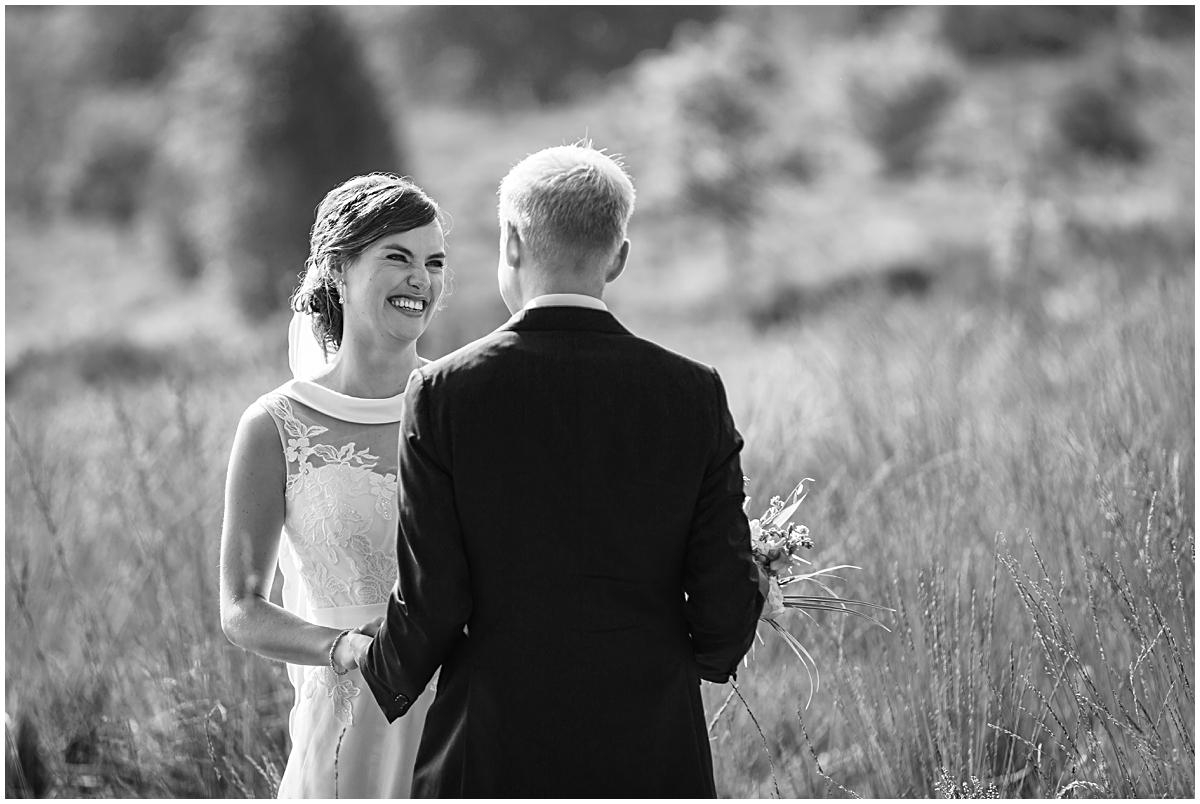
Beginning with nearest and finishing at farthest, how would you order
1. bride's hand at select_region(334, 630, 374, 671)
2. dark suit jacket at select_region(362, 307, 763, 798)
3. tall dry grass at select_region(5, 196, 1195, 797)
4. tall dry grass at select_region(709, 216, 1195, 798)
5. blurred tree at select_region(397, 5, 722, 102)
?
dark suit jacket at select_region(362, 307, 763, 798) < bride's hand at select_region(334, 630, 374, 671) < tall dry grass at select_region(709, 216, 1195, 798) < tall dry grass at select_region(5, 196, 1195, 797) < blurred tree at select_region(397, 5, 722, 102)

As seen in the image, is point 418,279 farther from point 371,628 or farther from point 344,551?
point 371,628

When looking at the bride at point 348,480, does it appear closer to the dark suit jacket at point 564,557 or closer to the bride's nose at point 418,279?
the bride's nose at point 418,279

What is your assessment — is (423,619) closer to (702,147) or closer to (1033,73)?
(702,147)

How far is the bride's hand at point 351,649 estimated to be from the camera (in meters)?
1.90

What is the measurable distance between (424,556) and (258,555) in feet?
1.96

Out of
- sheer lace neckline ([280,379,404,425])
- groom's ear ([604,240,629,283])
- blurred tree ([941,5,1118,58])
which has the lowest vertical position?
sheer lace neckline ([280,379,404,425])

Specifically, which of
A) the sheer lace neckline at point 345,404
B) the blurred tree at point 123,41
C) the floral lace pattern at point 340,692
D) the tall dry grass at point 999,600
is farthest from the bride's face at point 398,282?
the blurred tree at point 123,41

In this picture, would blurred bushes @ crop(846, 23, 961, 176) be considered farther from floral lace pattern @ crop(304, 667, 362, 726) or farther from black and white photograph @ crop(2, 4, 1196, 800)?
floral lace pattern @ crop(304, 667, 362, 726)

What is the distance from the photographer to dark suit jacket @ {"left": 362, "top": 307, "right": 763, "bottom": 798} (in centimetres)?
170

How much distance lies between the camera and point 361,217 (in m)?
2.24

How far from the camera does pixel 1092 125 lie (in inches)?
1046

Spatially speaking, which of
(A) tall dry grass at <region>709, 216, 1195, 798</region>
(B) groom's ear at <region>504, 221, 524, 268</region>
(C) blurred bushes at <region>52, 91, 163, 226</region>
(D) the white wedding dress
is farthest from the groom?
(C) blurred bushes at <region>52, 91, 163, 226</region>

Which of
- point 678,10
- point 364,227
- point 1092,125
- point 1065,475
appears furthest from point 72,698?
point 678,10

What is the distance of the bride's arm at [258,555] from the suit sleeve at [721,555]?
61 centimetres
